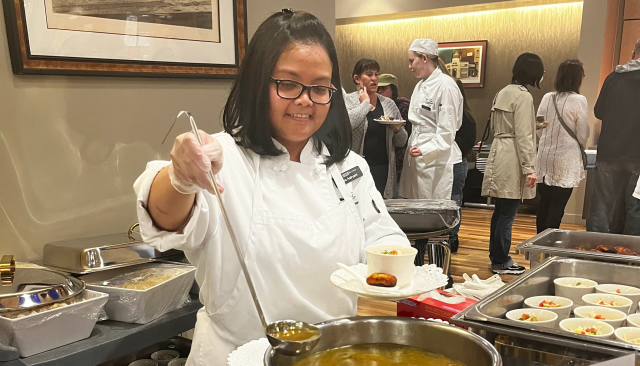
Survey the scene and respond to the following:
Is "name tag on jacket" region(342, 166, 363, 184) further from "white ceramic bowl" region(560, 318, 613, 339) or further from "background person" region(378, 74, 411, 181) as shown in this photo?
"background person" region(378, 74, 411, 181)

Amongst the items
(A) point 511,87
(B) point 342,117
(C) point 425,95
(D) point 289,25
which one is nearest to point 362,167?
(B) point 342,117

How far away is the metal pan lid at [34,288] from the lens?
1.33 meters

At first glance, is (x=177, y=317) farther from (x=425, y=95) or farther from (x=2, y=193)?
(x=425, y=95)

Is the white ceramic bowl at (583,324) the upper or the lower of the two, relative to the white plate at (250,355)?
lower

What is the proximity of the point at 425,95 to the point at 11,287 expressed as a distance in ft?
9.93

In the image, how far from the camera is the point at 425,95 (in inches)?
148

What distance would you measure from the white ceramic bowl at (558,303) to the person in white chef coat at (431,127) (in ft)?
7.30

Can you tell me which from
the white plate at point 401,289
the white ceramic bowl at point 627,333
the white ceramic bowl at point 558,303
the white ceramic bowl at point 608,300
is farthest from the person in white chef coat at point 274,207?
the white ceramic bowl at point 608,300

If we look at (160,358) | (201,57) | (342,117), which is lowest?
(160,358)

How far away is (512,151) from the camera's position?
3.86 metres

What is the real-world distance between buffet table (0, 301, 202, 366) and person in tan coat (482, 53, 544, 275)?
2.84 m

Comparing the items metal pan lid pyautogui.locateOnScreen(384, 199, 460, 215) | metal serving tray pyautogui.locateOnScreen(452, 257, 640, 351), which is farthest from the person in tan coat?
metal serving tray pyautogui.locateOnScreen(452, 257, 640, 351)

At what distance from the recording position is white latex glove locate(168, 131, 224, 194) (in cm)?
86

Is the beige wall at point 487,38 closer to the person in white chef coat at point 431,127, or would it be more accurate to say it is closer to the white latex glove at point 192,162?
the person in white chef coat at point 431,127
